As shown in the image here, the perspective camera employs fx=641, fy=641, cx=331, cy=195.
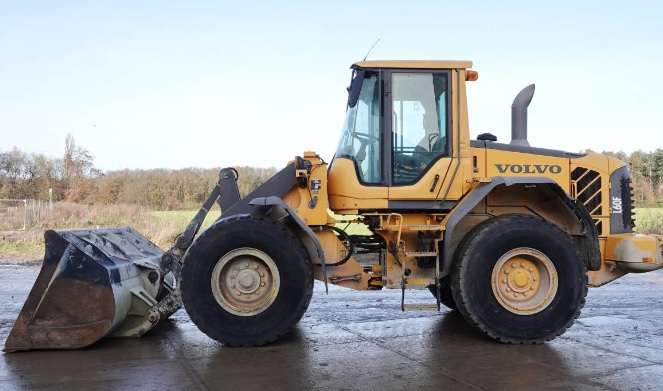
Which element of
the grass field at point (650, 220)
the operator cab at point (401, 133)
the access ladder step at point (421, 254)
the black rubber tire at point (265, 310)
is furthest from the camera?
the grass field at point (650, 220)

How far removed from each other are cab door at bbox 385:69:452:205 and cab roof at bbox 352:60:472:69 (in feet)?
0.18

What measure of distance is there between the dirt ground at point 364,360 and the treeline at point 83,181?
19.9 meters

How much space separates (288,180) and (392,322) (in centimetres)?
220

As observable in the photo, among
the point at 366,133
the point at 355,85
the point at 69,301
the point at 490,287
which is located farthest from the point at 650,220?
the point at 69,301

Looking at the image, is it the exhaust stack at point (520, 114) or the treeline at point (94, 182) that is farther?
the treeline at point (94, 182)

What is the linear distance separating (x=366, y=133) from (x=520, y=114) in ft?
6.37

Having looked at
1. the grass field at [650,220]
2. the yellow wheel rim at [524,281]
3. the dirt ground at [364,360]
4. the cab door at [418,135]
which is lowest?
the dirt ground at [364,360]

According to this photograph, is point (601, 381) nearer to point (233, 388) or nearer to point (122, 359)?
point (233, 388)

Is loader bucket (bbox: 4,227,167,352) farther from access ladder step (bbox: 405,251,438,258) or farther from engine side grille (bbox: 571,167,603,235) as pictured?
engine side grille (bbox: 571,167,603,235)

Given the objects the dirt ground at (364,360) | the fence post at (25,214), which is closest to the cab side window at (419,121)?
the dirt ground at (364,360)

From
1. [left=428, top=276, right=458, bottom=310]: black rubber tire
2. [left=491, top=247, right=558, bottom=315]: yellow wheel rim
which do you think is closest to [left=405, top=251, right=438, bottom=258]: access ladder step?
[left=491, top=247, right=558, bottom=315]: yellow wheel rim

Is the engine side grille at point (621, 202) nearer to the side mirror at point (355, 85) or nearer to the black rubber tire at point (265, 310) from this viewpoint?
the side mirror at point (355, 85)

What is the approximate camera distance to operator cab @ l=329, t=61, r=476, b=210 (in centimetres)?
666

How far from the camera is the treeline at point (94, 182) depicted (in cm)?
Result: 2577
